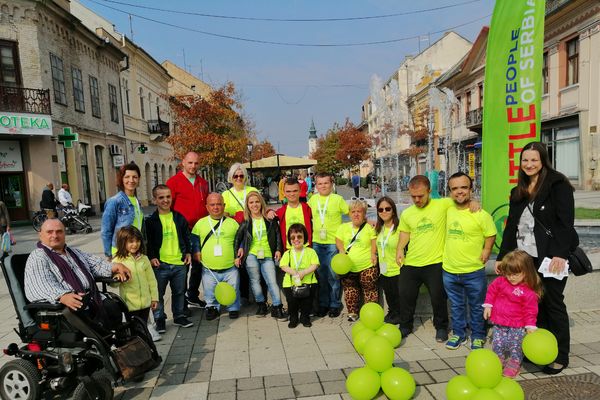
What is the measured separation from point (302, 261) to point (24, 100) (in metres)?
16.4

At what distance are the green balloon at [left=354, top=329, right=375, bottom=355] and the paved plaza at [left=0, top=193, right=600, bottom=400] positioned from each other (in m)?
0.20

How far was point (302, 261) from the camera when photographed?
4.77 m

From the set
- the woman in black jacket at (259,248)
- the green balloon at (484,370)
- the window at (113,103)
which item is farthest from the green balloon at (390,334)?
the window at (113,103)

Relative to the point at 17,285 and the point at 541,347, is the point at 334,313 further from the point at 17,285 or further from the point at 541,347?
the point at 17,285

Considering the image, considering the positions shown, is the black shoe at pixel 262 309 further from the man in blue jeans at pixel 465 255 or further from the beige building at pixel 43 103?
the beige building at pixel 43 103

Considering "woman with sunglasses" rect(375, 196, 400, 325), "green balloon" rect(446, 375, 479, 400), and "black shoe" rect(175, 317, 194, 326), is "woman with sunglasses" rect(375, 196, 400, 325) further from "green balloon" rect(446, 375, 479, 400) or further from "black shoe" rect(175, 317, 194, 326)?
"black shoe" rect(175, 317, 194, 326)

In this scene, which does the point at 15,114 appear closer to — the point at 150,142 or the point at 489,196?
the point at 150,142

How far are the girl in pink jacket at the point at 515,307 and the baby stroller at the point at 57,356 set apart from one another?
3.03m

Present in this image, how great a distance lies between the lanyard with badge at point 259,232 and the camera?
5.07 m

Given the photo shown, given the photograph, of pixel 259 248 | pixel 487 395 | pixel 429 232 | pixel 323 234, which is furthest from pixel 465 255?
pixel 259 248

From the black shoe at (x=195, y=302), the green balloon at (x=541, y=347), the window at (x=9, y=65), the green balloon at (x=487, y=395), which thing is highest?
the window at (x=9, y=65)

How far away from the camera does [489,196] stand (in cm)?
517

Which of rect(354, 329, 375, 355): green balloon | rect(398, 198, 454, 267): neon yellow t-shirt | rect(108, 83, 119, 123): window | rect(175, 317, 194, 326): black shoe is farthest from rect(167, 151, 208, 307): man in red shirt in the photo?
rect(108, 83, 119, 123): window

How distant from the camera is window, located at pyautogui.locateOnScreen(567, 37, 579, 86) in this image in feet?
64.5
